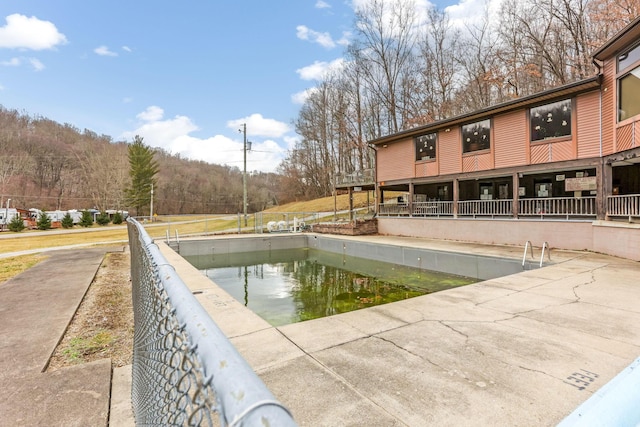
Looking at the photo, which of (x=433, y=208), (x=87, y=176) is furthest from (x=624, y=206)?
(x=87, y=176)

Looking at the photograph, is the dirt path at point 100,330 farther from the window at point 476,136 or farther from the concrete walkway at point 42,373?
the window at point 476,136

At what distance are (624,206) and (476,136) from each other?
6.35 meters

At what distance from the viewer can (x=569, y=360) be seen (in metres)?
3.35

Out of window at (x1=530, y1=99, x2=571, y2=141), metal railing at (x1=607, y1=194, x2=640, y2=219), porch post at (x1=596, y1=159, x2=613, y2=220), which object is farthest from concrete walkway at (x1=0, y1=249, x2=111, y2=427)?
window at (x1=530, y1=99, x2=571, y2=141)

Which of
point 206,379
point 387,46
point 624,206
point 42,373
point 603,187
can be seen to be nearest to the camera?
point 206,379

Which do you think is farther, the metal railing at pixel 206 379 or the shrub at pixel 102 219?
the shrub at pixel 102 219

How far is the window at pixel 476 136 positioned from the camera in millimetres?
14648

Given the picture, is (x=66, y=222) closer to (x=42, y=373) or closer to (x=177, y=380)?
(x=42, y=373)

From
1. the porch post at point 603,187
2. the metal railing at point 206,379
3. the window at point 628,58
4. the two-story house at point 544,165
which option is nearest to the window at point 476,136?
the two-story house at point 544,165

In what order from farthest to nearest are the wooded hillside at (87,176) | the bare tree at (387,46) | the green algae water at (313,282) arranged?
the wooded hillside at (87,176), the bare tree at (387,46), the green algae water at (313,282)

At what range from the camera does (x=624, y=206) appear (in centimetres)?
1025

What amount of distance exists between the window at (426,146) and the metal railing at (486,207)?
9.78 ft

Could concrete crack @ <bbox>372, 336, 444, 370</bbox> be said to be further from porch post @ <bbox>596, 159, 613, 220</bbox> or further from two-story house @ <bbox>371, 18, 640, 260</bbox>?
porch post @ <bbox>596, 159, 613, 220</bbox>

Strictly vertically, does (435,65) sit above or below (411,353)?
above
